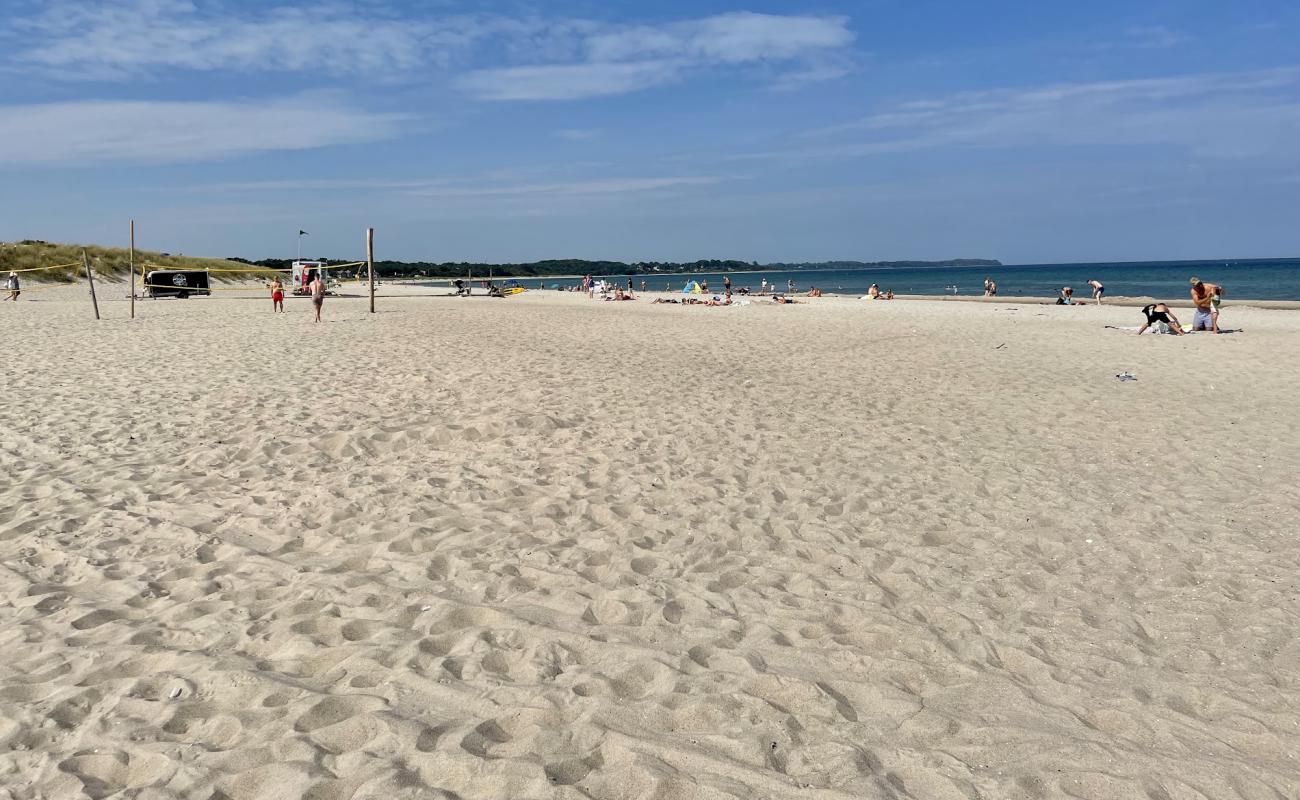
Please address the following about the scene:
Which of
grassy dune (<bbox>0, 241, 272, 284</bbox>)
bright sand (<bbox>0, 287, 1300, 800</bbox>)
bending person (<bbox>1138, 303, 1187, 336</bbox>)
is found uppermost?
grassy dune (<bbox>0, 241, 272, 284</bbox>)

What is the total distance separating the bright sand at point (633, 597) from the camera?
2.37 m

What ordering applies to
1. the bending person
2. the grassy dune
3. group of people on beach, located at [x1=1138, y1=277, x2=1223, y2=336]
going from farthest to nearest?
the grassy dune
group of people on beach, located at [x1=1138, y1=277, x2=1223, y2=336]
the bending person

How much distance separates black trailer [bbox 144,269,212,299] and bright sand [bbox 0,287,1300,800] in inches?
967

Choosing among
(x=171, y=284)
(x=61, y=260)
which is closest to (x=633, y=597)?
(x=171, y=284)

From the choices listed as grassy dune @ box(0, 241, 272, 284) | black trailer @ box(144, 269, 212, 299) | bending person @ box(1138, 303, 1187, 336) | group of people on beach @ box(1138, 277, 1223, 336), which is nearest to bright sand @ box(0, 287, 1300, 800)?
bending person @ box(1138, 303, 1187, 336)

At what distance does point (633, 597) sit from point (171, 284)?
3297cm

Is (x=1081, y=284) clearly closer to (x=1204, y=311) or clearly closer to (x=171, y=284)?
(x=1204, y=311)

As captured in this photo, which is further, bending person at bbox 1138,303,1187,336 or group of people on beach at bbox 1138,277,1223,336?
group of people on beach at bbox 1138,277,1223,336

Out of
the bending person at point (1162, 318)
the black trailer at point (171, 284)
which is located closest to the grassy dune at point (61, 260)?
the black trailer at point (171, 284)

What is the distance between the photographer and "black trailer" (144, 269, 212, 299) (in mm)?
29250

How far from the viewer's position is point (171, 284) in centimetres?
3041

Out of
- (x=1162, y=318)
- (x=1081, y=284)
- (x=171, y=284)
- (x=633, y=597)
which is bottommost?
(x=633, y=597)

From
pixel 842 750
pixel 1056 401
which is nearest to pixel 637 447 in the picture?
pixel 842 750

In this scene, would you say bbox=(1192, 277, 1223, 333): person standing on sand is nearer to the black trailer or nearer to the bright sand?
the bright sand
